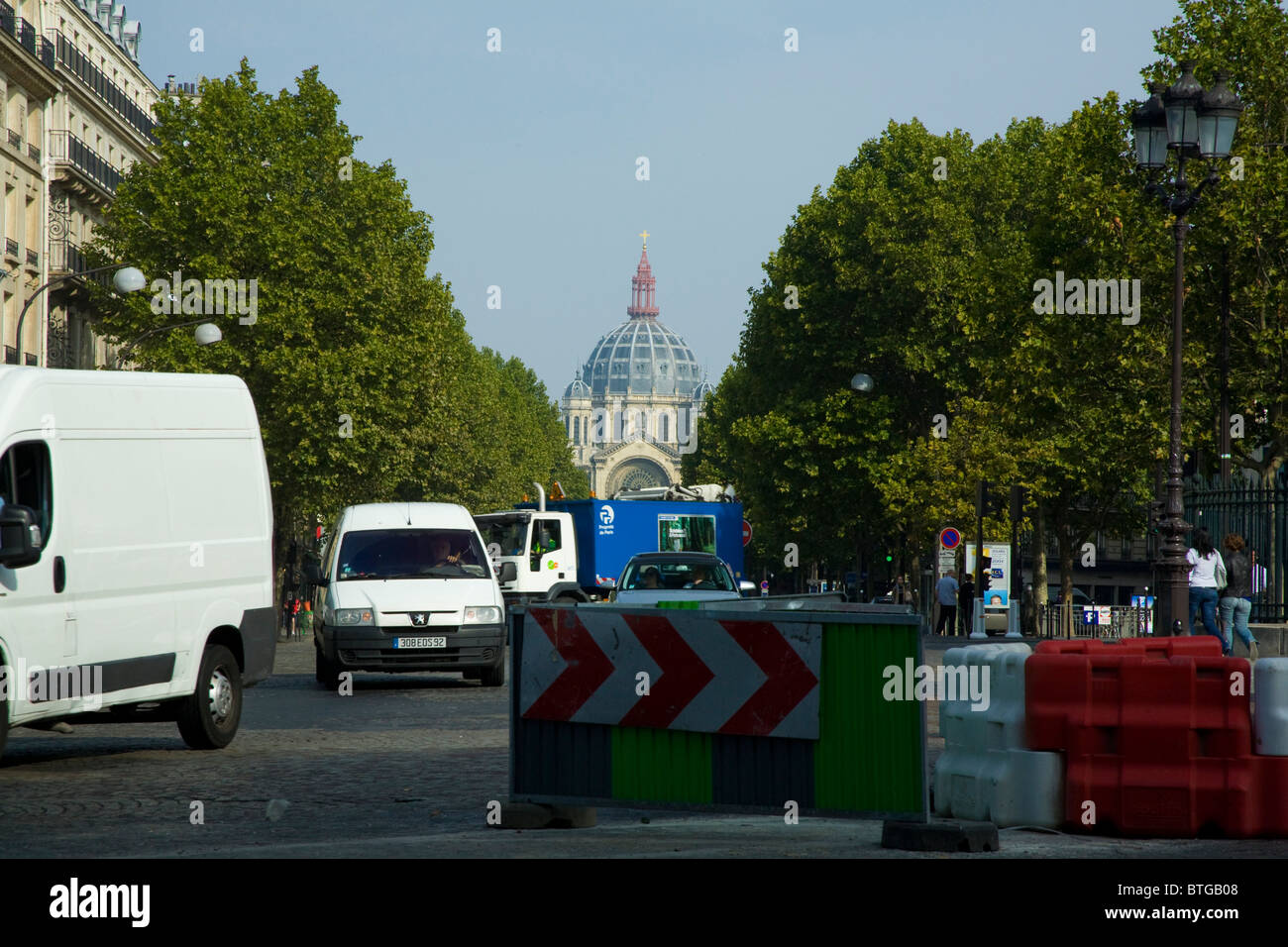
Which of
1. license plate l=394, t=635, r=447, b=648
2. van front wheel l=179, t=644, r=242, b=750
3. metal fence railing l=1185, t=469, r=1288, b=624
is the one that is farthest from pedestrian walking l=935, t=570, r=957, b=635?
van front wheel l=179, t=644, r=242, b=750

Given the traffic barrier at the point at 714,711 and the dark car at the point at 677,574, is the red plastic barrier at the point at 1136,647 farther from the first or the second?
the dark car at the point at 677,574

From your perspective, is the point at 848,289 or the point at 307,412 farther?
the point at 848,289

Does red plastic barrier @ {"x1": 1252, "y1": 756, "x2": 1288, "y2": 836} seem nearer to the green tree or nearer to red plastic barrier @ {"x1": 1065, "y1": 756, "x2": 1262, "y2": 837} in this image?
red plastic barrier @ {"x1": 1065, "y1": 756, "x2": 1262, "y2": 837}

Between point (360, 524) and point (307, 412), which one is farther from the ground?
point (307, 412)

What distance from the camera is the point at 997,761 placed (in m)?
9.34

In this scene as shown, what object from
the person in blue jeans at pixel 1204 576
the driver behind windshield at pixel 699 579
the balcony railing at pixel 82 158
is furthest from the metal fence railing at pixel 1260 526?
the balcony railing at pixel 82 158

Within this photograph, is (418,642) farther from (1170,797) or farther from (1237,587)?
(1170,797)

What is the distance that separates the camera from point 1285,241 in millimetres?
30797

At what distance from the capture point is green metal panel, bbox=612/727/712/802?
8516 millimetres

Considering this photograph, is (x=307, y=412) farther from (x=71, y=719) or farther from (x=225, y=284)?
(x=71, y=719)

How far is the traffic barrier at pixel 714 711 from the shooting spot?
26.8 ft

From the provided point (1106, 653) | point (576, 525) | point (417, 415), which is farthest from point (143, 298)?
point (1106, 653)
